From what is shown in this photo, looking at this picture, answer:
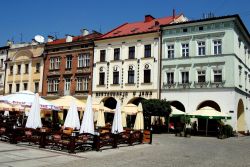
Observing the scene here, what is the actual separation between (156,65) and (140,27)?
6.54 metres

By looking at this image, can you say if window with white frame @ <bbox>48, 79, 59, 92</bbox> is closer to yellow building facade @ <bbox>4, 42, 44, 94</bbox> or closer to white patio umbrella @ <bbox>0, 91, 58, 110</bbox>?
yellow building facade @ <bbox>4, 42, 44, 94</bbox>

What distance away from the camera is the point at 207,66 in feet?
109

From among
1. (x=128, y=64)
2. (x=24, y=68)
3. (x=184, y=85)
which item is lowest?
(x=184, y=85)

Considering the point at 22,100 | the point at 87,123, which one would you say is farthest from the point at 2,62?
the point at 87,123

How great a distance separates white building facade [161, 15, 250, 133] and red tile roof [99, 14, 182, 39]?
110 inches

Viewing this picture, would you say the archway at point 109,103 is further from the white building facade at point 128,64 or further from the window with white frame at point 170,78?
the window with white frame at point 170,78

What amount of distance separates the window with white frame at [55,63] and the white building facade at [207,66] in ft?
47.9

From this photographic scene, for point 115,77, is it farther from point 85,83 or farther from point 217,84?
point 217,84

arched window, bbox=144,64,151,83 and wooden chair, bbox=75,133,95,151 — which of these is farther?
arched window, bbox=144,64,151,83

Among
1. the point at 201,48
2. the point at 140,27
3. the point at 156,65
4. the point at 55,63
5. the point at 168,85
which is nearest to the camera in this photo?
the point at 201,48

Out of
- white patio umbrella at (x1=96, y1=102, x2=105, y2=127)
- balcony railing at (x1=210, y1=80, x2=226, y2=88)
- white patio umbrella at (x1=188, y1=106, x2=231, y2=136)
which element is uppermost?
balcony railing at (x1=210, y1=80, x2=226, y2=88)

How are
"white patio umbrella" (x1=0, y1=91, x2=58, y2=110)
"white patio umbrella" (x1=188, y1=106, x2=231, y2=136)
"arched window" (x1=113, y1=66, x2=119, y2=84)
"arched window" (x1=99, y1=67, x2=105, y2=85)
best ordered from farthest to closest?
"arched window" (x1=99, y1=67, x2=105, y2=85) < "arched window" (x1=113, y1=66, x2=119, y2=84) < "white patio umbrella" (x1=188, y1=106, x2=231, y2=136) < "white patio umbrella" (x1=0, y1=91, x2=58, y2=110)

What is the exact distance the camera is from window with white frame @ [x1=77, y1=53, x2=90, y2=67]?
40938mm

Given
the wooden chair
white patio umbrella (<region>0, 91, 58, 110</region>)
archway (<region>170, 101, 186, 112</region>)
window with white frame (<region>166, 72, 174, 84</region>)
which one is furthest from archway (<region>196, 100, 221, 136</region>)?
the wooden chair
